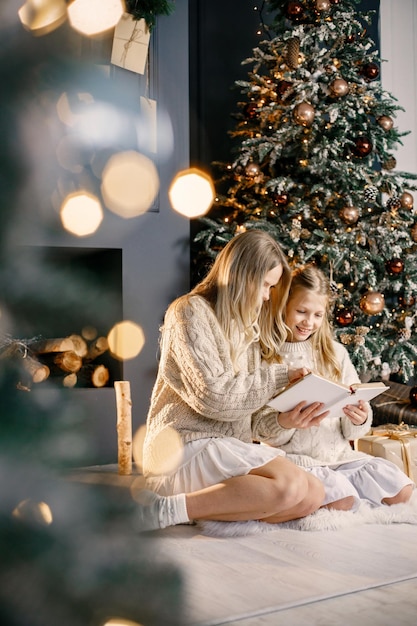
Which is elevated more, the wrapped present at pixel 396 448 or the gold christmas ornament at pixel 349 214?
the gold christmas ornament at pixel 349 214

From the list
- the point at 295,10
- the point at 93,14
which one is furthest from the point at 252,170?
the point at 93,14

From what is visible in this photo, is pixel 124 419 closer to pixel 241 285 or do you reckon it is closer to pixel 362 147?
pixel 241 285

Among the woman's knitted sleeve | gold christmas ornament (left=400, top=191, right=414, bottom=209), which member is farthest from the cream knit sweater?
gold christmas ornament (left=400, top=191, right=414, bottom=209)

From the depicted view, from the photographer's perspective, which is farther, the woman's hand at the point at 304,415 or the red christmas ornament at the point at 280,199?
the red christmas ornament at the point at 280,199

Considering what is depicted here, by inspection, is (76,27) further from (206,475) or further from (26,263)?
(206,475)

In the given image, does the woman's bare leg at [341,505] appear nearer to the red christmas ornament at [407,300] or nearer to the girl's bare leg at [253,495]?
the girl's bare leg at [253,495]

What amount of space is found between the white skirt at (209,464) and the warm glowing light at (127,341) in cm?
115

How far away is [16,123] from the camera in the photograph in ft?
1.07

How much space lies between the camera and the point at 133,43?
314cm

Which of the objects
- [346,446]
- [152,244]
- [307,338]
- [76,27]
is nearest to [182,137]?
[152,244]

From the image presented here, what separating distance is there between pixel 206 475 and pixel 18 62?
191cm

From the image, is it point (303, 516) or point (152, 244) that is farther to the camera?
point (152, 244)

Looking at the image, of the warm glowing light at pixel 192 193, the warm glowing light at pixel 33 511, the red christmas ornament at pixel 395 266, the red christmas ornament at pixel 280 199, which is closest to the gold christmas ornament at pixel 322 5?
the red christmas ornament at pixel 280 199

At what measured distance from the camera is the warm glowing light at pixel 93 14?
14.4 inches
